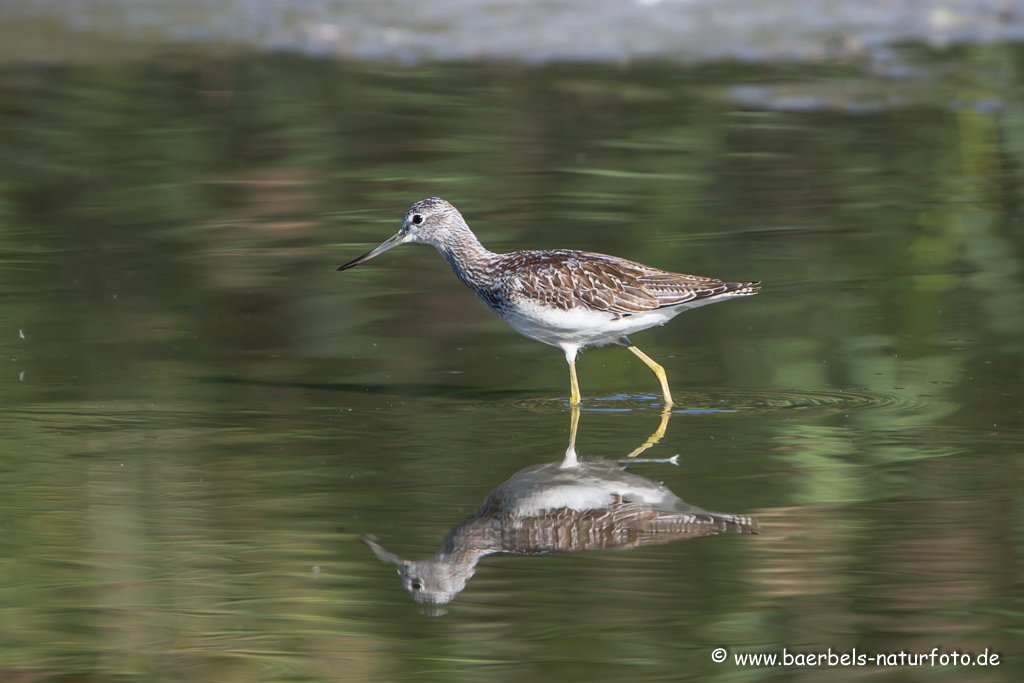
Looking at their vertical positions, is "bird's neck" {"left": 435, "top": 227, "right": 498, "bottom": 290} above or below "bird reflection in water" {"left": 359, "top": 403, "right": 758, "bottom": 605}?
above

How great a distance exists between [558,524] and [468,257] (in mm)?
3280

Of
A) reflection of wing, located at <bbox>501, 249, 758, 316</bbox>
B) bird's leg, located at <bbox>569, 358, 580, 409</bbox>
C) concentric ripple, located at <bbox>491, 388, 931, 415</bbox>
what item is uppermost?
reflection of wing, located at <bbox>501, 249, 758, 316</bbox>

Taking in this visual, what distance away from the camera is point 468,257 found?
9.28 meters

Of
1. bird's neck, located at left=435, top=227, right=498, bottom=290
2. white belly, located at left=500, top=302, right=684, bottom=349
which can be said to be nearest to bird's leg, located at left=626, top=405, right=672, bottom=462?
white belly, located at left=500, top=302, right=684, bottom=349

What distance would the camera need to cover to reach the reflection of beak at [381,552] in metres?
5.90

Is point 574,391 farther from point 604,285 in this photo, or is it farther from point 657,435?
point 657,435

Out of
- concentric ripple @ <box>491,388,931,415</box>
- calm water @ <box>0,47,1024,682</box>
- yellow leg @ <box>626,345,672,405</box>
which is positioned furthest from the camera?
yellow leg @ <box>626,345,672,405</box>

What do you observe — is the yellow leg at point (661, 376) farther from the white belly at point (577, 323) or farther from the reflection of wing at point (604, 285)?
the reflection of wing at point (604, 285)

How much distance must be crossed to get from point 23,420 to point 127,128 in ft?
30.5

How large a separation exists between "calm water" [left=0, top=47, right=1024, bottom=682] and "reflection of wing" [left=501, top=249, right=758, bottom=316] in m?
0.55

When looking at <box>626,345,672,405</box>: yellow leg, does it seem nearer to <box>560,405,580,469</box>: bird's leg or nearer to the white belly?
the white belly

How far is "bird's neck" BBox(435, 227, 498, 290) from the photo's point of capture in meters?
9.16

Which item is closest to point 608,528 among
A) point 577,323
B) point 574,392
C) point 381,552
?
point 381,552

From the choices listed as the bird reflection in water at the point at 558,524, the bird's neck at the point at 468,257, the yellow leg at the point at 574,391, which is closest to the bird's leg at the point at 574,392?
the yellow leg at the point at 574,391
